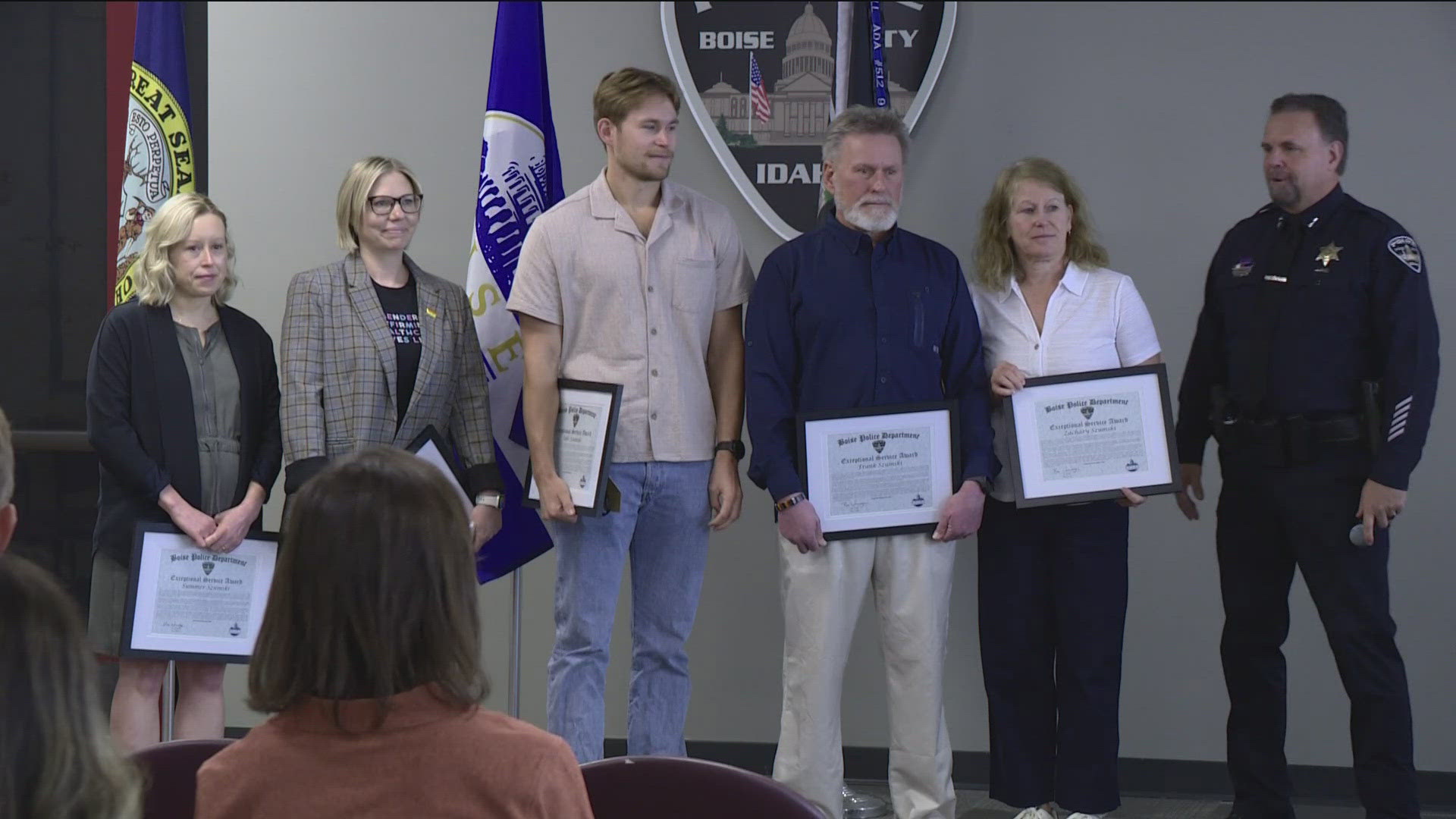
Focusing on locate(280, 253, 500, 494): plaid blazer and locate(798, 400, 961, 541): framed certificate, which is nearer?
locate(798, 400, 961, 541): framed certificate

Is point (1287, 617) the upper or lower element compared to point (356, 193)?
lower

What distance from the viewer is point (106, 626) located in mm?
3260

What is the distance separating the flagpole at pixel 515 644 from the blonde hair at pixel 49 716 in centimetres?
276

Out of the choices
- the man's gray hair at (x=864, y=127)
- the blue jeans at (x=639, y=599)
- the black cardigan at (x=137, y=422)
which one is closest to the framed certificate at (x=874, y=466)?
the blue jeans at (x=639, y=599)

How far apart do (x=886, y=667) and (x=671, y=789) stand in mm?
1661

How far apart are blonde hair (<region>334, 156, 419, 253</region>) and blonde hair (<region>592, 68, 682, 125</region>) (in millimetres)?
562

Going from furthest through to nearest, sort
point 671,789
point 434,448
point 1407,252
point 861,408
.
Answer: point 434,448
point 1407,252
point 861,408
point 671,789

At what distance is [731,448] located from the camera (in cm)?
326

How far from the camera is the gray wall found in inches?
152

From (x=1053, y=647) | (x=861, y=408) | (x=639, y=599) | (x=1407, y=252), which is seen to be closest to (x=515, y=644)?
(x=639, y=599)

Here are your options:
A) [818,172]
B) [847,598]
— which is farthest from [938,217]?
[847,598]

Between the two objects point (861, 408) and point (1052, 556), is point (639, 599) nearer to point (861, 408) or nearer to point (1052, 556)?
point (861, 408)

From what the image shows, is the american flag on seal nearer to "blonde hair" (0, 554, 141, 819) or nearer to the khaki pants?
the khaki pants

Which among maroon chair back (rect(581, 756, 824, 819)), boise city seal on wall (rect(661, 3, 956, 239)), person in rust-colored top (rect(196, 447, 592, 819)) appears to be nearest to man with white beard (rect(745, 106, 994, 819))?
boise city seal on wall (rect(661, 3, 956, 239))
